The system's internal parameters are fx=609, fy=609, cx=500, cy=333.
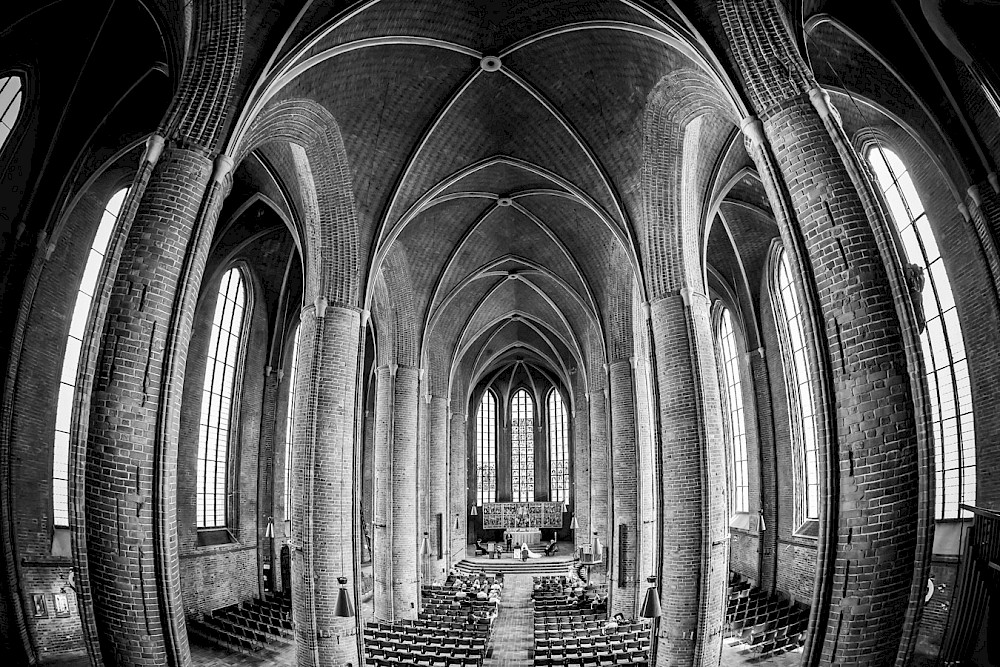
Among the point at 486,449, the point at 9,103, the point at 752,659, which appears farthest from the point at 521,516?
the point at 9,103

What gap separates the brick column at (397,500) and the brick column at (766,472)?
37.6ft

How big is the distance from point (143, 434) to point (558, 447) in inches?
1575

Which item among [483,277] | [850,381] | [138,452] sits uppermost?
[483,277]

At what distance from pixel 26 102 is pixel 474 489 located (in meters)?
37.1

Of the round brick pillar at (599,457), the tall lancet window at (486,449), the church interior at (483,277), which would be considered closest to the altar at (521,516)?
the tall lancet window at (486,449)

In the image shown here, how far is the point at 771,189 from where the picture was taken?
8016mm

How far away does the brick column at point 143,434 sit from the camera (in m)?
6.95

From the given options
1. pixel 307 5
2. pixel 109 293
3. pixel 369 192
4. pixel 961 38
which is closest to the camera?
pixel 109 293

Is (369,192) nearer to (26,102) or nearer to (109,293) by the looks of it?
(26,102)

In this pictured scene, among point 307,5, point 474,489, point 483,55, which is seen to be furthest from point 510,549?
point 307,5

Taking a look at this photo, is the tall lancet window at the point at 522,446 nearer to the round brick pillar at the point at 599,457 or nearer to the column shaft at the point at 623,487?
the round brick pillar at the point at 599,457

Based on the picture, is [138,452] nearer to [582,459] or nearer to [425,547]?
[425,547]

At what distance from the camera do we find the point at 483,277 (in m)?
25.6

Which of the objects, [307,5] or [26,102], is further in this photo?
[26,102]
